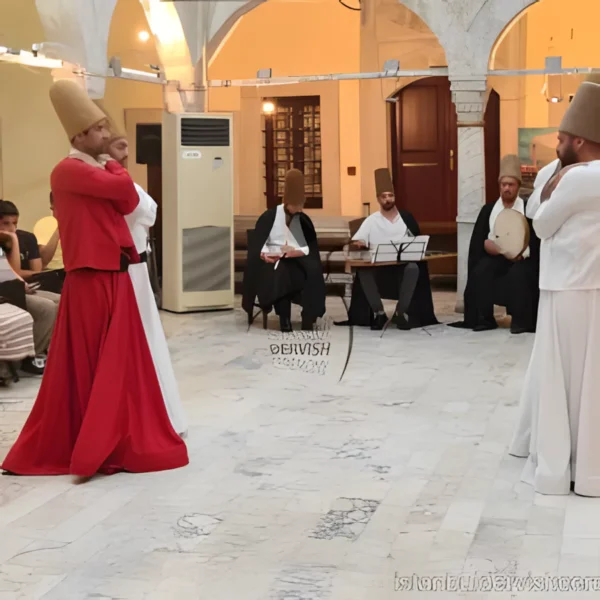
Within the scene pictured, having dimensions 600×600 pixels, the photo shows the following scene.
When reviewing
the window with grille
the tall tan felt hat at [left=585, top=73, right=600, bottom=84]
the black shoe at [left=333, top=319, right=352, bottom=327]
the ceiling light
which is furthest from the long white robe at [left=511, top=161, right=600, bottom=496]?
the ceiling light

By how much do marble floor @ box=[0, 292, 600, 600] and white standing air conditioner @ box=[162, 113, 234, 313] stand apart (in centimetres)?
316

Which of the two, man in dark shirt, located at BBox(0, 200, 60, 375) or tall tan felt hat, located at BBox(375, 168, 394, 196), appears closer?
man in dark shirt, located at BBox(0, 200, 60, 375)

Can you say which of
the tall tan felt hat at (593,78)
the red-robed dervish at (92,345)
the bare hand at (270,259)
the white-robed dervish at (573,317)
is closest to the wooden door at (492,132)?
the bare hand at (270,259)

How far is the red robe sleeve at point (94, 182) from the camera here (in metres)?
4.27

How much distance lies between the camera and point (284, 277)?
829 centimetres

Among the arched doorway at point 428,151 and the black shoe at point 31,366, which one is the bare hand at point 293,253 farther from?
the arched doorway at point 428,151

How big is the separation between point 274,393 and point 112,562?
2783mm

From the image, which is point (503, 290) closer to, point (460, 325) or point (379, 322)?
point (460, 325)

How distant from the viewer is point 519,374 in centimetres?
655

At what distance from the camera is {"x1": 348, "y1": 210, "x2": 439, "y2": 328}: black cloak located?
8492 mm

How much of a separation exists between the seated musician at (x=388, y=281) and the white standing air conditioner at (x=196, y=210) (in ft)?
4.98

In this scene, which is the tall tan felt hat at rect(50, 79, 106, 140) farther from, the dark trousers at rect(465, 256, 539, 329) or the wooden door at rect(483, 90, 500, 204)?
the wooden door at rect(483, 90, 500, 204)

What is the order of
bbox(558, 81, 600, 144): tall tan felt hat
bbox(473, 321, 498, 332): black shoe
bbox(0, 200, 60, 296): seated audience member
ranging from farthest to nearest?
1. bbox(473, 321, 498, 332): black shoe
2. bbox(0, 200, 60, 296): seated audience member
3. bbox(558, 81, 600, 144): tall tan felt hat

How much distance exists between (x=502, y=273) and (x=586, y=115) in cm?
438
